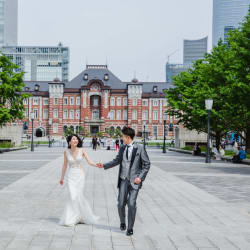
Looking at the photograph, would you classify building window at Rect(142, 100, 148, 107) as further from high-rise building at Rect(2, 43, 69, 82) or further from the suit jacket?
high-rise building at Rect(2, 43, 69, 82)

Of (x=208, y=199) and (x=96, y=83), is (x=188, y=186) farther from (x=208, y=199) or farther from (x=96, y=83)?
(x=96, y=83)

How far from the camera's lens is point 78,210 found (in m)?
7.12

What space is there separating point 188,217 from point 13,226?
3.24 m

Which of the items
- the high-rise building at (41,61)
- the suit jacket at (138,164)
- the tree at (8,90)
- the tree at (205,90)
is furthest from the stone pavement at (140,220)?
the high-rise building at (41,61)

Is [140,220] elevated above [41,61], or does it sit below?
below

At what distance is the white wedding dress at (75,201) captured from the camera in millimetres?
7020

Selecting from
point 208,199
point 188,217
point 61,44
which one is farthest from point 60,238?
point 61,44

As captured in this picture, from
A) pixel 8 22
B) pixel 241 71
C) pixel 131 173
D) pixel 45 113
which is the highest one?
pixel 8 22

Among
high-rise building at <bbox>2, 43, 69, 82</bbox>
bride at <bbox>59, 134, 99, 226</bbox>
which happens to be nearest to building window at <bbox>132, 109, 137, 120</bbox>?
bride at <bbox>59, 134, 99, 226</bbox>

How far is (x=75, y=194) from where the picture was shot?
7.02 m

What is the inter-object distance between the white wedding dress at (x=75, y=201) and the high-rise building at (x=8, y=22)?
164 metres

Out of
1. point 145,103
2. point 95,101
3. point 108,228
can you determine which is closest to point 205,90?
point 108,228

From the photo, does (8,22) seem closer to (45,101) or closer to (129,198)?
(45,101)

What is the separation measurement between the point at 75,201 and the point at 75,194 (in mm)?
116
